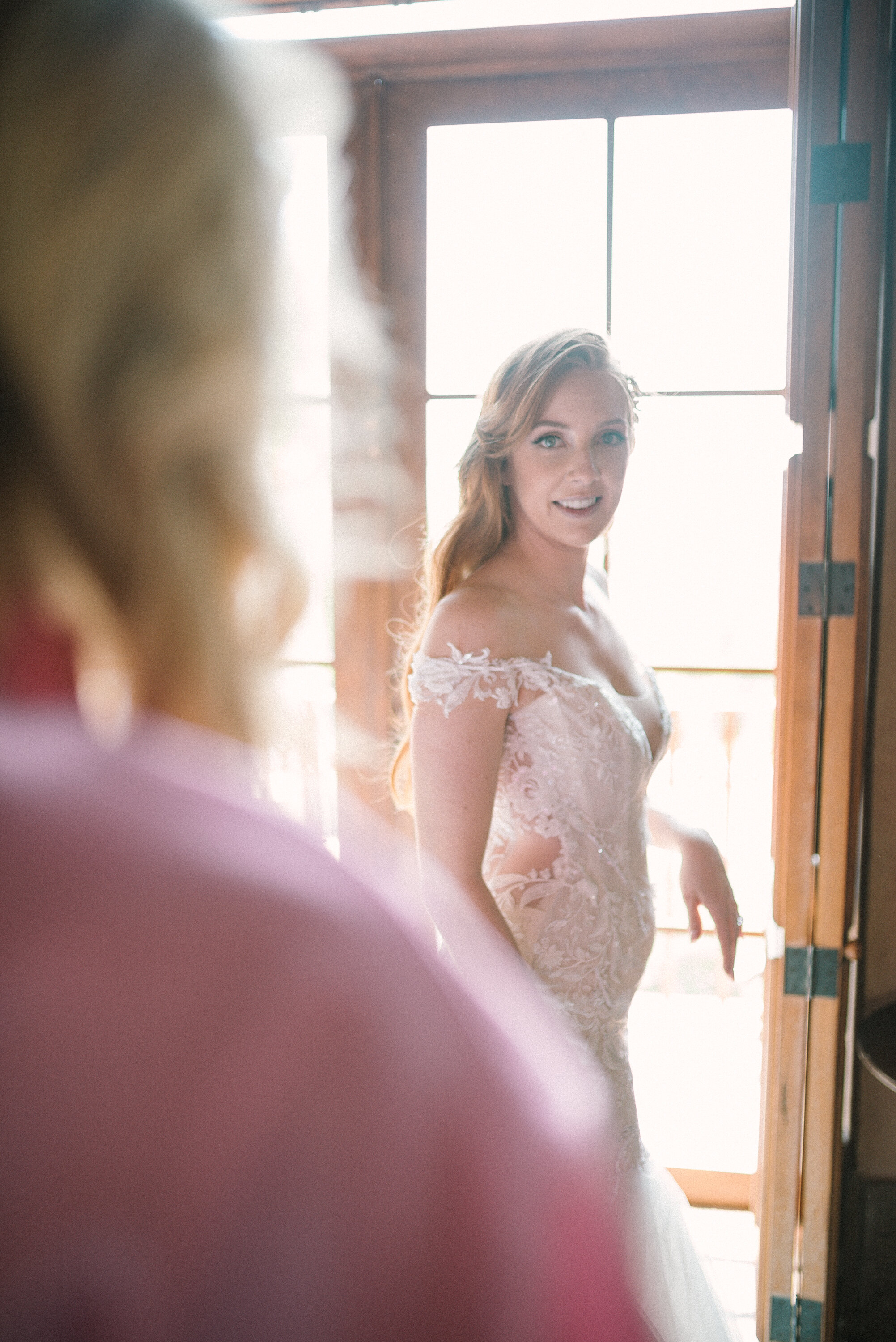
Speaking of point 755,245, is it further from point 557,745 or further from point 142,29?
point 142,29

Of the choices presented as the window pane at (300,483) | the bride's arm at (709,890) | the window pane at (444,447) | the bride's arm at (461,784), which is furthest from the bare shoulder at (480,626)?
the window pane at (300,483)

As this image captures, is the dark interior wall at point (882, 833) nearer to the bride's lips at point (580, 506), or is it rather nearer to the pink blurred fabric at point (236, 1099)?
the bride's lips at point (580, 506)

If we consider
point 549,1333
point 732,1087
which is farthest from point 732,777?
point 549,1333

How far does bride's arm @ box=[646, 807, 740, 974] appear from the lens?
5.19 feet

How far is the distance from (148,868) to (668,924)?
98.8 inches

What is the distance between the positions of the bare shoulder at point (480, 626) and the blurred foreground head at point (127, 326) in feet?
3.43

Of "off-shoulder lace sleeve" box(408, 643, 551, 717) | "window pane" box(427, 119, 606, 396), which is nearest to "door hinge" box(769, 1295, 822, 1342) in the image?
Answer: "off-shoulder lace sleeve" box(408, 643, 551, 717)

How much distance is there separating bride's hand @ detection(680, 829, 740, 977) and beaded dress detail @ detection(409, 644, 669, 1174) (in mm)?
211

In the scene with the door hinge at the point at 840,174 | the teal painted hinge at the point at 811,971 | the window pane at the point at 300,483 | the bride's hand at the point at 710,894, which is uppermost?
the door hinge at the point at 840,174

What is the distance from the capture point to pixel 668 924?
101 inches

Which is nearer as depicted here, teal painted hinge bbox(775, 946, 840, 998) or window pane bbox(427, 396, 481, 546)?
teal painted hinge bbox(775, 946, 840, 998)

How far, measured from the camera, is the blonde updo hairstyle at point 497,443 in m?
1.47

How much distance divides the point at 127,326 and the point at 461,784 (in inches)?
41.0

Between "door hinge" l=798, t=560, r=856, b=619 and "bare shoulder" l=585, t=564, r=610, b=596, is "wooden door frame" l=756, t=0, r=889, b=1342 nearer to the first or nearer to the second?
"door hinge" l=798, t=560, r=856, b=619
